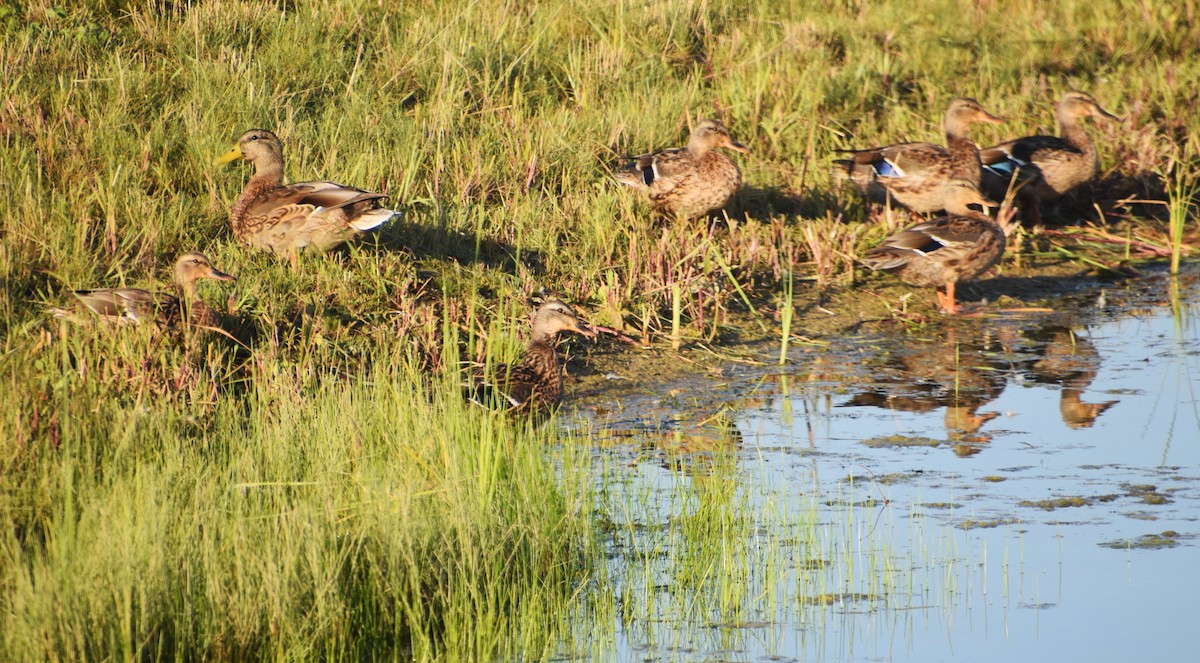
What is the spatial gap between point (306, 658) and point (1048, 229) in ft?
25.7

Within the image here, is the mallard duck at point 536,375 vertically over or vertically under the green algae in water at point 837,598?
over

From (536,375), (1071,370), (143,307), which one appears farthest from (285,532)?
(1071,370)

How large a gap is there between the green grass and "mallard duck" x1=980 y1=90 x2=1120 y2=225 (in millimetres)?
624

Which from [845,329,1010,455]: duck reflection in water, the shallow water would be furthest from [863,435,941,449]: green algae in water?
[845,329,1010,455]: duck reflection in water

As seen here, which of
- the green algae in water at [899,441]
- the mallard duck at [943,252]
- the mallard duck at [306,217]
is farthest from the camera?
the mallard duck at [943,252]

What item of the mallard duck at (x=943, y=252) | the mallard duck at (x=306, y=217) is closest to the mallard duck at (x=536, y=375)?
the mallard duck at (x=306, y=217)

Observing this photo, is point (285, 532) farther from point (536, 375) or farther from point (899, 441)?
point (899, 441)

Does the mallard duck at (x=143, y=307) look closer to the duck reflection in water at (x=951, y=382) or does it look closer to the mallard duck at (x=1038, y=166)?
the duck reflection in water at (x=951, y=382)

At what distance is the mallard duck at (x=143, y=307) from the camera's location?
21.8ft

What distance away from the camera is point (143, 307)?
6742 millimetres

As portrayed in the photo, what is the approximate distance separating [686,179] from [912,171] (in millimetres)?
1788

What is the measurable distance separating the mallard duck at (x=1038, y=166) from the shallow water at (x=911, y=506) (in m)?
2.25

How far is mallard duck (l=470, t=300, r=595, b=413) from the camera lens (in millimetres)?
6453

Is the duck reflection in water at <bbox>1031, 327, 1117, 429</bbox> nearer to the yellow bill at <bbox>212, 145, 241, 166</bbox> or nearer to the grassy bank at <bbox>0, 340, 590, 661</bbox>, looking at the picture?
the grassy bank at <bbox>0, 340, 590, 661</bbox>
